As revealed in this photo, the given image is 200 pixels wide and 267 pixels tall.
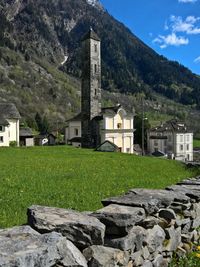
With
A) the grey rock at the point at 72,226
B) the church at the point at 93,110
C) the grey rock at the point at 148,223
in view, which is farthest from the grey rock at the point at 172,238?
the church at the point at 93,110

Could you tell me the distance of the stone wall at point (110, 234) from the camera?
3.76 metres

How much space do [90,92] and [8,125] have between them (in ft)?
46.9

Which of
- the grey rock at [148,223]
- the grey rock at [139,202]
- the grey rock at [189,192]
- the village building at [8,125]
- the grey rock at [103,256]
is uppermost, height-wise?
the village building at [8,125]

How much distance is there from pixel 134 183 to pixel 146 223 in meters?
8.62

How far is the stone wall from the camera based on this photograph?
3.76 m

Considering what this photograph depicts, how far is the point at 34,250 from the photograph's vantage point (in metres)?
3.60

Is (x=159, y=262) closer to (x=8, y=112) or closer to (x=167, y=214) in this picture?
(x=167, y=214)

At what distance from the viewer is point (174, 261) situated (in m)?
6.68

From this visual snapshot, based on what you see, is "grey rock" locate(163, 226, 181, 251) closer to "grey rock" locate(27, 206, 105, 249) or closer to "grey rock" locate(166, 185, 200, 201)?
"grey rock" locate(166, 185, 200, 201)

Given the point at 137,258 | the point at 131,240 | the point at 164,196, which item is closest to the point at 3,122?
the point at 164,196

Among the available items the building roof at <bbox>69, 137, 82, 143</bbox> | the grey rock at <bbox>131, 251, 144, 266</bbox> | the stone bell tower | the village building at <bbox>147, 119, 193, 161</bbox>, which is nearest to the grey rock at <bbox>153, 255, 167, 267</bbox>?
the grey rock at <bbox>131, 251, 144, 266</bbox>

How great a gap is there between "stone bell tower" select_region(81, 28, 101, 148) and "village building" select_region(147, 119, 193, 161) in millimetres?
40616

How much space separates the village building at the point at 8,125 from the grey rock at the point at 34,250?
5634cm

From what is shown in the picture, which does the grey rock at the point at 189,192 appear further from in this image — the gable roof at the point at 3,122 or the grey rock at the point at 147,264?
the gable roof at the point at 3,122
